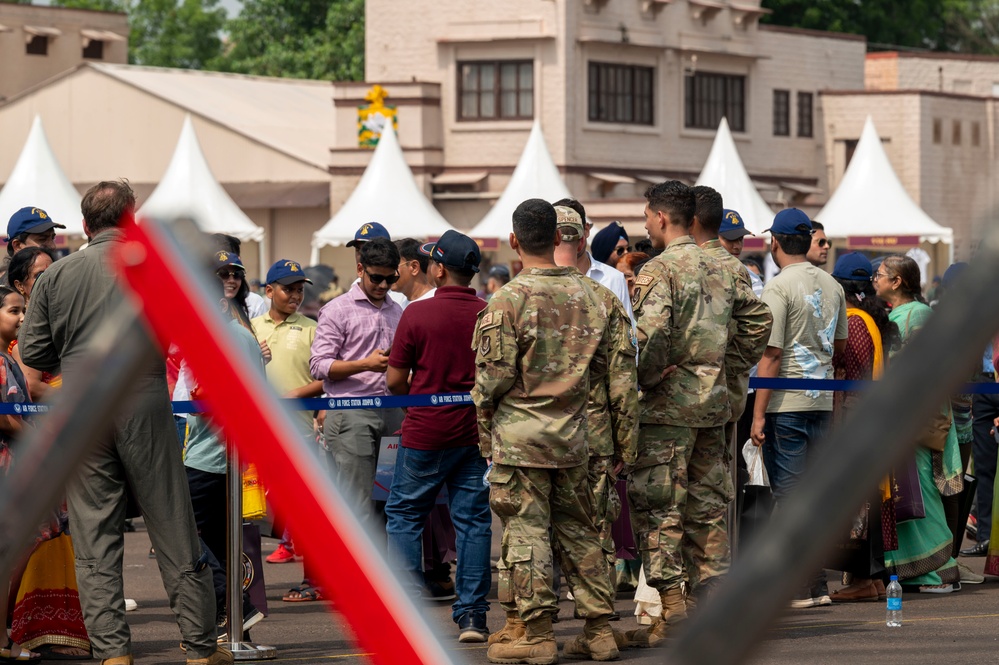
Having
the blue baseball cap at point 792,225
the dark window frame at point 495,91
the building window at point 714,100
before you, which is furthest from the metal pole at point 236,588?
the building window at point 714,100

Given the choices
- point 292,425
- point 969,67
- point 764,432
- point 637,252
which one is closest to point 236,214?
point 637,252

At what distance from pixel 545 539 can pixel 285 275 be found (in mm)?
3305

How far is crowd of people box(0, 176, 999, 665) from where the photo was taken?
19.7ft

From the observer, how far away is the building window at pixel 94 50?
190ft

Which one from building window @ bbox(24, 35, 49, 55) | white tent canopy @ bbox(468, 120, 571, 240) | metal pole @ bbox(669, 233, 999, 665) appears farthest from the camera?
building window @ bbox(24, 35, 49, 55)

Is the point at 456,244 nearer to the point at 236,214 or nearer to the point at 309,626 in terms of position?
the point at 309,626

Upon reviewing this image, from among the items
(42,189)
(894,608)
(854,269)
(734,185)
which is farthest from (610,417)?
(734,185)

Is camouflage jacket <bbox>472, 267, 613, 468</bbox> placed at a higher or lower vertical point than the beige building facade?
lower

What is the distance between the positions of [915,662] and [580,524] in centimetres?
298

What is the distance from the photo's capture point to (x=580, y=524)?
6816mm

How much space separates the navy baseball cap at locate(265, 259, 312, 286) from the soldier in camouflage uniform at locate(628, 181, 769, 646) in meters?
2.79

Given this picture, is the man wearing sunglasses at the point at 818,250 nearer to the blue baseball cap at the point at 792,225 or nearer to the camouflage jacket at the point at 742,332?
the blue baseball cap at the point at 792,225

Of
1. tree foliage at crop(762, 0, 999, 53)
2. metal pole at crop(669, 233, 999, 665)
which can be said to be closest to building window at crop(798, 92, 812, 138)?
tree foliage at crop(762, 0, 999, 53)

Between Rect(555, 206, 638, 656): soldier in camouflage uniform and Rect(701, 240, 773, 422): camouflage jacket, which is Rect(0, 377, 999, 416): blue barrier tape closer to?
Rect(701, 240, 773, 422): camouflage jacket
